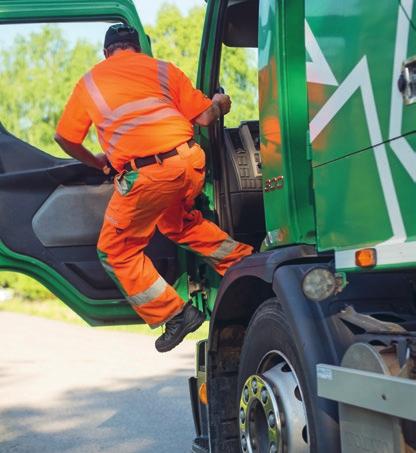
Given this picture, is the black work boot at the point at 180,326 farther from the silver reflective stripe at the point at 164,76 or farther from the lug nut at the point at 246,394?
the silver reflective stripe at the point at 164,76

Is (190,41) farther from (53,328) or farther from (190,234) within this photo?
(53,328)

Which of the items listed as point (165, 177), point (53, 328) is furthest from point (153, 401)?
point (53, 328)

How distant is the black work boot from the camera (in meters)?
5.09

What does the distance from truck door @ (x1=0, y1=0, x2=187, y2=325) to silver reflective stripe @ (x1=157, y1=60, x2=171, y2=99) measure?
0.40 metres

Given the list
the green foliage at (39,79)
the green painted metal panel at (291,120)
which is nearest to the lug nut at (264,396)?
the green painted metal panel at (291,120)

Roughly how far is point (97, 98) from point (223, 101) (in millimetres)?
661

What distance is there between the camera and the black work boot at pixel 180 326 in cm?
509

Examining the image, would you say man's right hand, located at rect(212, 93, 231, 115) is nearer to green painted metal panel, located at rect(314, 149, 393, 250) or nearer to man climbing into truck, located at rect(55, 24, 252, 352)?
man climbing into truck, located at rect(55, 24, 252, 352)

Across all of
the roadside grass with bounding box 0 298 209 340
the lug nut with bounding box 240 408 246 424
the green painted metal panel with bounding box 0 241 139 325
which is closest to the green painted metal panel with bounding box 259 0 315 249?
the lug nut with bounding box 240 408 246 424

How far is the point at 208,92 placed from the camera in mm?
5238

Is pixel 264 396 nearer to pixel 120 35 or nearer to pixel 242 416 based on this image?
pixel 242 416

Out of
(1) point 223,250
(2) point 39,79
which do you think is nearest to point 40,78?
(2) point 39,79

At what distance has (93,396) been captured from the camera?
956cm

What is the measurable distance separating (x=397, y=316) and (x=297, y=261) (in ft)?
1.74
